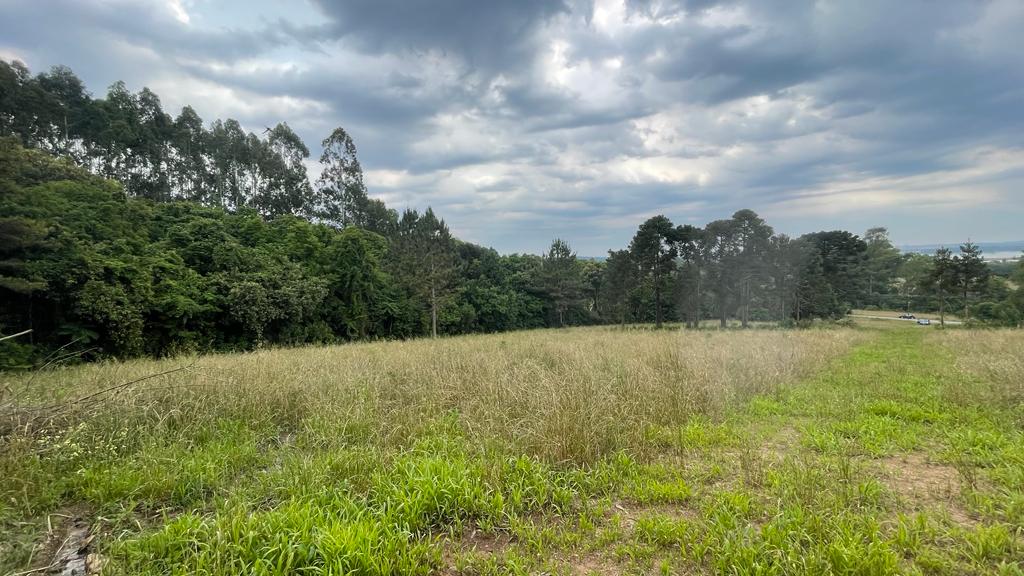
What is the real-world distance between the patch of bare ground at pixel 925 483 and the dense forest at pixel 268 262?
2011 cm

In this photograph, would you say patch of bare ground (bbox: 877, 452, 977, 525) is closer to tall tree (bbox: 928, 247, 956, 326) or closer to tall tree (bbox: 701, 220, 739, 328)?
tall tree (bbox: 701, 220, 739, 328)

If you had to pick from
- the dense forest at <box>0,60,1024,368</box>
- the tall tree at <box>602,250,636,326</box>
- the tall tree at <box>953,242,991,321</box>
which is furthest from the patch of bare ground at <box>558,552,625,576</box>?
the tall tree at <box>953,242,991,321</box>

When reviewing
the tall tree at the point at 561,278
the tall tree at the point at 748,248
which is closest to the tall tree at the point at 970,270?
the tall tree at the point at 748,248

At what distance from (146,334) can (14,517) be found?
2094 centimetres

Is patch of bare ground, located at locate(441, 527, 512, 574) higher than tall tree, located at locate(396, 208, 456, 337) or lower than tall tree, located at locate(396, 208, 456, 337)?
lower

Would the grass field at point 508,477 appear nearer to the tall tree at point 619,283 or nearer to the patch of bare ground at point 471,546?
the patch of bare ground at point 471,546

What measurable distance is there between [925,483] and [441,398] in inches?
195

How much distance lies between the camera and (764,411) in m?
5.54

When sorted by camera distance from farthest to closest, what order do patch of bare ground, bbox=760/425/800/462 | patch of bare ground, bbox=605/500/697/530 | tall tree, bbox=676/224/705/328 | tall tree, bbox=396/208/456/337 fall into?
1. tall tree, bbox=676/224/705/328
2. tall tree, bbox=396/208/456/337
3. patch of bare ground, bbox=760/425/800/462
4. patch of bare ground, bbox=605/500/697/530

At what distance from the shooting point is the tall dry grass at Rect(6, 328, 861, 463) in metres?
4.05

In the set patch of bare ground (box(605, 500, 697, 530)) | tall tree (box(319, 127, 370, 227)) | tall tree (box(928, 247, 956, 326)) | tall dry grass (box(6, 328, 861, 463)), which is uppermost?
tall tree (box(319, 127, 370, 227))

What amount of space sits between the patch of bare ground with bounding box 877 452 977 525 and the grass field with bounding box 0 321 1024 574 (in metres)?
0.02

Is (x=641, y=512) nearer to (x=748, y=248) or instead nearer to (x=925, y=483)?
(x=925, y=483)

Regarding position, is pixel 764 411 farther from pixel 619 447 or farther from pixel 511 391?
pixel 511 391
